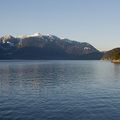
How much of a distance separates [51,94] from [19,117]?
85.1 feet

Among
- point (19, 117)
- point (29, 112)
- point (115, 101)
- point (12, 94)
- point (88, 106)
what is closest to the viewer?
point (19, 117)

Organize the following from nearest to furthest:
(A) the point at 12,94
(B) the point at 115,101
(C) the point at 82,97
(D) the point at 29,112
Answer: (D) the point at 29,112, (B) the point at 115,101, (C) the point at 82,97, (A) the point at 12,94

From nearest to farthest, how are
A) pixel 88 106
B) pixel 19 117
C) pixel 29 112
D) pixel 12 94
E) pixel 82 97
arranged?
pixel 19 117
pixel 29 112
pixel 88 106
pixel 82 97
pixel 12 94

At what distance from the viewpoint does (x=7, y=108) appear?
58844 millimetres

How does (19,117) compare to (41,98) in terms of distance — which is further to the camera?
(41,98)

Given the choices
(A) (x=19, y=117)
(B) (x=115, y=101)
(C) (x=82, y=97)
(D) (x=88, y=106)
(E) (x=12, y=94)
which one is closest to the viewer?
(A) (x=19, y=117)

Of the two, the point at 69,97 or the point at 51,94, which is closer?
the point at 69,97

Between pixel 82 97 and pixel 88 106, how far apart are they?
1111 cm

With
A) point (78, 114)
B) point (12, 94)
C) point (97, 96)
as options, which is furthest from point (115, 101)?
point (12, 94)

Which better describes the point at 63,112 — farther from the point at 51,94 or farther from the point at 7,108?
the point at 51,94

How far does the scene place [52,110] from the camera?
57.2 m

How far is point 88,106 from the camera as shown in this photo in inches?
2395

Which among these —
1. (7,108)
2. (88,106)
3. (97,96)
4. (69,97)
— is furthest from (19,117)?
(97,96)

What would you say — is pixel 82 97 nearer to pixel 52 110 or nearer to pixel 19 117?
pixel 52 110
